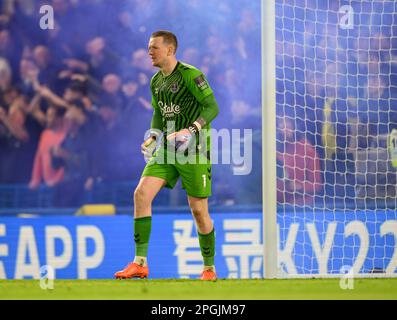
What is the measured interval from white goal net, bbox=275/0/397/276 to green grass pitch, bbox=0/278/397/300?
1.72m

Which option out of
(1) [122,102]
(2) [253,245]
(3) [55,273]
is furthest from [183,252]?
(1) [122,102]

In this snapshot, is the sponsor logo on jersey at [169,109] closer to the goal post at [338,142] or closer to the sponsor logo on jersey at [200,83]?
the sponsor logo on jersey at [200,83]

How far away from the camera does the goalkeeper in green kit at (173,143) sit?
6.54 m

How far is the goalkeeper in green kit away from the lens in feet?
21.4

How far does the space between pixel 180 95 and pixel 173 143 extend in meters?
0.36

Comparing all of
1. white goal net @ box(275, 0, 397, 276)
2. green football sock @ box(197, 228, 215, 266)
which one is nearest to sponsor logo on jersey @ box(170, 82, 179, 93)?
green football sock @ box(197, 228, 215, 266)

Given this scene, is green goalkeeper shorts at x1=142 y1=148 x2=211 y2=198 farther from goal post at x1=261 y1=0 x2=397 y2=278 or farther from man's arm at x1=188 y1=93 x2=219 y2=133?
goal post at x1=261 y1=0 x2=397 y2=278

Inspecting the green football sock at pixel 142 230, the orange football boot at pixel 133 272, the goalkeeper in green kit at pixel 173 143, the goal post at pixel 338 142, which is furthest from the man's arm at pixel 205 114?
the goal post at pixel 338 142

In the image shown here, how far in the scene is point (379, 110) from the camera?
877 centimetres

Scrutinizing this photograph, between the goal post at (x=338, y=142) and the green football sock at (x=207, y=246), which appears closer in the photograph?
the green football sock at (x=207, y=246)

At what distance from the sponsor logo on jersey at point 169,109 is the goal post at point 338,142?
1.43m

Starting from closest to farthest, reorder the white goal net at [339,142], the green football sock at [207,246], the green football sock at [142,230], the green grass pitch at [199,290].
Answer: the green grass pitch at [199,290], the green football sock at [142,230], the green football sock at [207,246], the white goal net at [339,142]

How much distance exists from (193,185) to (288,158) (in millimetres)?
2392

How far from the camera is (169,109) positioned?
6676 millimetres
